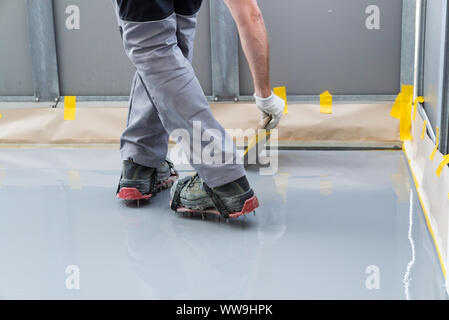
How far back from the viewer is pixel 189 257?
53.7 inches

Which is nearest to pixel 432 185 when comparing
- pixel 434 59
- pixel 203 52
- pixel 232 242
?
pixel 434 59

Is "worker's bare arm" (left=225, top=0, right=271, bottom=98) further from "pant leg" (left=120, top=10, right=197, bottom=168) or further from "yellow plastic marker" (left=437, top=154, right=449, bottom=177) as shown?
"yellow plastic marker" (left=437, top=154, right=449, bottom=177)

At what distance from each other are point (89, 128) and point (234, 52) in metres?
0.65

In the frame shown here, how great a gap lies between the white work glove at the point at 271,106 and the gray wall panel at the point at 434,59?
462 millimetres

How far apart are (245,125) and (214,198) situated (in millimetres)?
877

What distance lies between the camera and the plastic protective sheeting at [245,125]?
2.30 metres

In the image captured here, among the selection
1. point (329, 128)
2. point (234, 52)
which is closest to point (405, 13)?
point (329, 128)

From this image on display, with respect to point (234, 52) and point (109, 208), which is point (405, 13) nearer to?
point (234, 52)

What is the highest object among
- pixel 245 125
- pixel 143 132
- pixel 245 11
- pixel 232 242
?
pixel 245 11

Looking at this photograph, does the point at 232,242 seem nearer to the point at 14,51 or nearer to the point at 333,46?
the point at 333,46

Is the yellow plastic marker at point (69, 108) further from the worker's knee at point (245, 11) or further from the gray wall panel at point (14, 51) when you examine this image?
the worker's knee at point (245, 11)

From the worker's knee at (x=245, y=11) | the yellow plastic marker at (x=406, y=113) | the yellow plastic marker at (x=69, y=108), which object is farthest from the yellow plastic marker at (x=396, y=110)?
the yellow plastic marker at (x=69, y=108)

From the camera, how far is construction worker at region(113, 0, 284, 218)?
1448 millimetres

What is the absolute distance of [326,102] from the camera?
2361 millimetres
